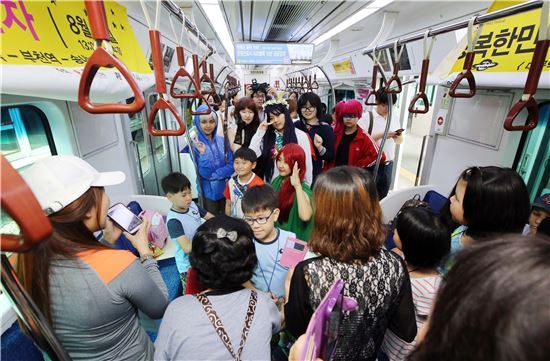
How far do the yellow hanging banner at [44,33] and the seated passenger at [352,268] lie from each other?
1.69 metres

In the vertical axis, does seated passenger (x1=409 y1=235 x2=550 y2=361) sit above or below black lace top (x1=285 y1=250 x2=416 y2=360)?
above

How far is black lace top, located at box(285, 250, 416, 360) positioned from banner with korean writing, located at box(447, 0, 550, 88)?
2.30m

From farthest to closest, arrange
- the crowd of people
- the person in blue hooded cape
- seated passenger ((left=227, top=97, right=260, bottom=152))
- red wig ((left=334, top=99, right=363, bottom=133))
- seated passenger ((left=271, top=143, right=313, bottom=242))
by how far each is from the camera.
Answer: seated passenger ((left=227, top=97, right=260, bottom=152)), the person in blue hooded cape, red wig ((left=334, top=99, right=363, bottom=133)), seated passenger ((left=271, top=143, right=313, bottom=242)), the crowd of people

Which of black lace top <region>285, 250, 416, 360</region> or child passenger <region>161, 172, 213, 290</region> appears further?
child passenger <region>161, 172, 213, 290</region>

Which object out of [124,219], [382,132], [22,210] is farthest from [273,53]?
[22,210]

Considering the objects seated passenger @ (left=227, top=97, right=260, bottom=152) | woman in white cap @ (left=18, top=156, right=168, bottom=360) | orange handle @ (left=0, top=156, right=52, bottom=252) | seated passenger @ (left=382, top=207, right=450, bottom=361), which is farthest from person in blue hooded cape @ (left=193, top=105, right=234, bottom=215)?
orange handle @ (left=0, top=156, right=52, bottom=252)

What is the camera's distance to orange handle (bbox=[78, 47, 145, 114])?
0.90m

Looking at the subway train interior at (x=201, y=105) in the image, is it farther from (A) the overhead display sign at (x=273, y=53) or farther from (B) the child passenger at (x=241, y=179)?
(A) the overhead display sign at (x=273, y=53)

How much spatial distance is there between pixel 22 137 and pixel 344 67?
23.0 ft

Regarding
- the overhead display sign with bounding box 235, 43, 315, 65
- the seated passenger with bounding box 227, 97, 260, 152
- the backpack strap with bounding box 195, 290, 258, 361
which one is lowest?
the backpack strap with bounding box 195, 290, 258, 361

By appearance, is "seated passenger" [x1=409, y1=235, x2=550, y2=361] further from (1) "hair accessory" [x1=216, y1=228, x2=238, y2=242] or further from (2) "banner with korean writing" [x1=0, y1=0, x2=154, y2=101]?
(2) "banner with korean writing" [x1=0, y1=0, x2=154, y2=101]

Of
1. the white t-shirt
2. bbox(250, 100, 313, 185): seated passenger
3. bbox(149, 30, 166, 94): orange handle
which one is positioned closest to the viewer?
bbox(149, 30, 166, 94): orange handle

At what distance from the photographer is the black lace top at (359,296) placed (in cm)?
110

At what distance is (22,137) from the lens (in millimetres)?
1914
